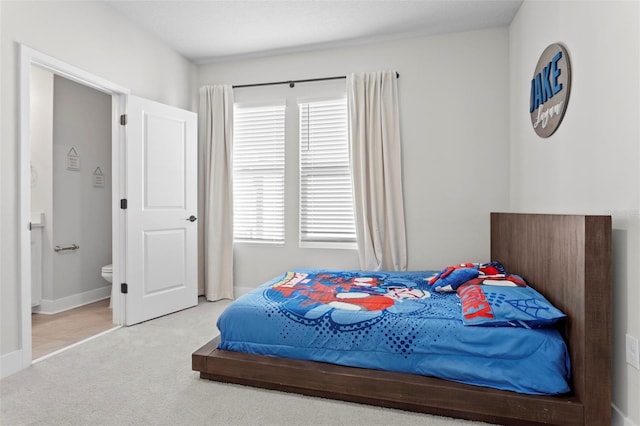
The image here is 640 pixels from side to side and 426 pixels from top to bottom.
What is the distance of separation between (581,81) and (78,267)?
4.91 metres

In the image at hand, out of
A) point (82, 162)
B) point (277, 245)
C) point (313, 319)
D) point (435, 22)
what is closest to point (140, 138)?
point (82, 162)

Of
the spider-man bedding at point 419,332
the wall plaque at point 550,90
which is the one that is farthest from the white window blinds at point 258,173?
the wall plaque at point 550,90

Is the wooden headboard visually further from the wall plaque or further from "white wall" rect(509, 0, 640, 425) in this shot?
the wall plaque

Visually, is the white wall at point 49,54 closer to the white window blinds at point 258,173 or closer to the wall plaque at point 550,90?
the white window blinds at point 258,173

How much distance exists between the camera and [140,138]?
334cm

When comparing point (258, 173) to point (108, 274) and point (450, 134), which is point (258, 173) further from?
point (450, 134)

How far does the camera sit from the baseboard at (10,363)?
2242 mm

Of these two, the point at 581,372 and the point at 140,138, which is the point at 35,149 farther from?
the point at 581,372

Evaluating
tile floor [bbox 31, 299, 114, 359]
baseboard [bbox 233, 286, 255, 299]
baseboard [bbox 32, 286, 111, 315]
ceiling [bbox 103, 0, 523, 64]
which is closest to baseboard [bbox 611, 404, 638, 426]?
ceiling [bbox 103, 0, 523, 64]

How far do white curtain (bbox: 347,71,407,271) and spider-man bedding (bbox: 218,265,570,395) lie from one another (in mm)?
1156

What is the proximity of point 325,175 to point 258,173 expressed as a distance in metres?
0.81

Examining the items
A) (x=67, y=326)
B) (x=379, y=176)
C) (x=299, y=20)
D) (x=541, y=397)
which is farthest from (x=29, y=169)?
(x=541, y=397)

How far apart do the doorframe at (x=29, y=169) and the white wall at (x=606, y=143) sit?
11.4ft

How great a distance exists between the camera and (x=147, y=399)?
1.98 meters
